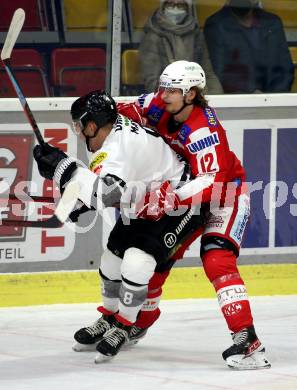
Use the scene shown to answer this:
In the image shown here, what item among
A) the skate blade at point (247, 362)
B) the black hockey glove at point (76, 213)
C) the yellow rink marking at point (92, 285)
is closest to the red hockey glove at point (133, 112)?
the black hockey glove at point (76, 213)

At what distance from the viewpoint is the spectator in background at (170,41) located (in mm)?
6688

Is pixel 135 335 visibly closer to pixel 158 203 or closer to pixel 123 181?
pixel 158 203

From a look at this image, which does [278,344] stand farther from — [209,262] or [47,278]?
[47,278]

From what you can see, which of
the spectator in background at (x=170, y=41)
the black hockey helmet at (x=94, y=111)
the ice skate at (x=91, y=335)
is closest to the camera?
the black hockey helmet at (x=94, y=111)

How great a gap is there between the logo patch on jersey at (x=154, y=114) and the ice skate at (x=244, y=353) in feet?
3.18

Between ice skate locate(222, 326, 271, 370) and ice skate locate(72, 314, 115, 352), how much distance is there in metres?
0.68

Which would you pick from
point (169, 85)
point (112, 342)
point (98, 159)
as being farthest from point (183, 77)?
point (112, 342)

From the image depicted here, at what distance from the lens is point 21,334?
570cm

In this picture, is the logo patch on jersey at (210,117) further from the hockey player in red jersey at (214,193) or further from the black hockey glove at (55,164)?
the black hockey glove at (55,164)

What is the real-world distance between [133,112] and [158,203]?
1.64ft

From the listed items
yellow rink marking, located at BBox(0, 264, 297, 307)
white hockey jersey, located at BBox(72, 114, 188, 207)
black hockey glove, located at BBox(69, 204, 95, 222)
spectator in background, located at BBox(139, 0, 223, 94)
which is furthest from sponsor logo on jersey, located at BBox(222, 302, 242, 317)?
spectator in background, located at BBox(139, 0, 223, 94)

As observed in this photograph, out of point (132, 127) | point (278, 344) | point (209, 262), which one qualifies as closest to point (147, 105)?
point (132, 127)

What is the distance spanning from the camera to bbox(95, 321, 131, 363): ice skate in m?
4.98

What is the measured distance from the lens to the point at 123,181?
185 inches
